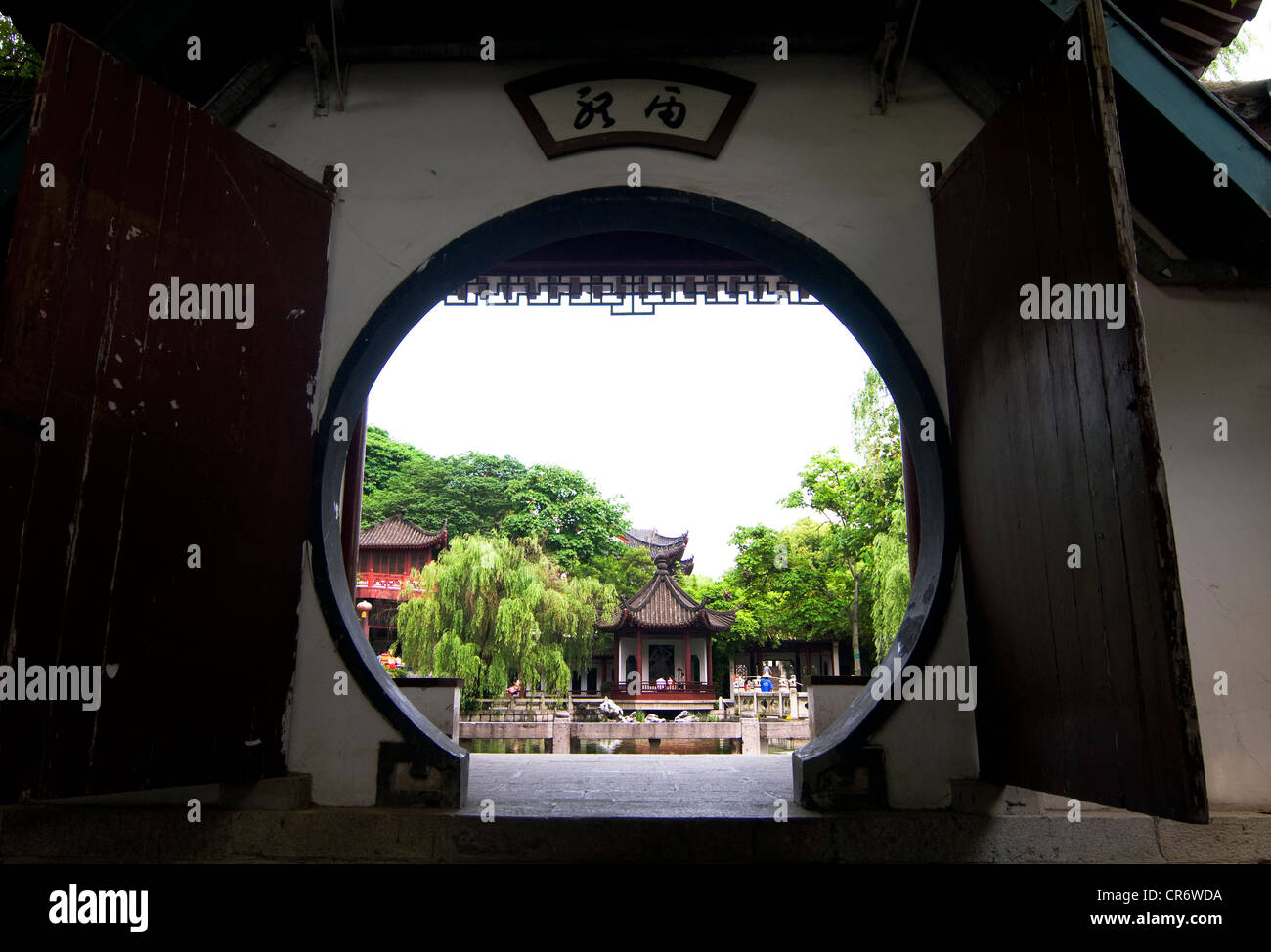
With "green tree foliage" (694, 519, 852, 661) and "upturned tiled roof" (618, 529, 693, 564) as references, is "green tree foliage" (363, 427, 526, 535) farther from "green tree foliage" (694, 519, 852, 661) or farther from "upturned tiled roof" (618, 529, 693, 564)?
"green tree foliage" (694, 519, 852, 661)

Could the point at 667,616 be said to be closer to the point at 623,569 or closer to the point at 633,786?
the point at 623,569

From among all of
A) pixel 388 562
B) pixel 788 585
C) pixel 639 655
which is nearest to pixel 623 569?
pixel 639 655

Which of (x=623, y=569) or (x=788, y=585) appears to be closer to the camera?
(x=788, y=585)

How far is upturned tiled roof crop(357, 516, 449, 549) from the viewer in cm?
2375

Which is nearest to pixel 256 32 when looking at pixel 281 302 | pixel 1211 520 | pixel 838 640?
pixel 281 302

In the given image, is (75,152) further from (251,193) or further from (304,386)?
(304,386)

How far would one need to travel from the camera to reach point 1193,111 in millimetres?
2625

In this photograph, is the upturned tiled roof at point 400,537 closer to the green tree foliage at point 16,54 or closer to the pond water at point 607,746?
the pond water at point 607,746

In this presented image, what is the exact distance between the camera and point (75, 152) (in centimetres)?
228

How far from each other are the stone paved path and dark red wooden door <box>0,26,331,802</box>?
37.0 inches

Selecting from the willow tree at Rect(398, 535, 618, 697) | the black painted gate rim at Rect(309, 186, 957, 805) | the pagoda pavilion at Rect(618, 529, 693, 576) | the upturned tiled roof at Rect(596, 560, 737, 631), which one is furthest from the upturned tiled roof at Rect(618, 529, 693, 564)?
the black painted gate rim at Rect(309, 186, 957, 805)

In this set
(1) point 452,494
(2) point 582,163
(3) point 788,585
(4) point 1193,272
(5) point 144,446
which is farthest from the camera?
(1) point 452,494

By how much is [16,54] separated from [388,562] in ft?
68.7

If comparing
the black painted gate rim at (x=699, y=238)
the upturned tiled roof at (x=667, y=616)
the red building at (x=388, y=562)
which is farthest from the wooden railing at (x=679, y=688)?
the black painted gate rim at (x=699, y=238)
